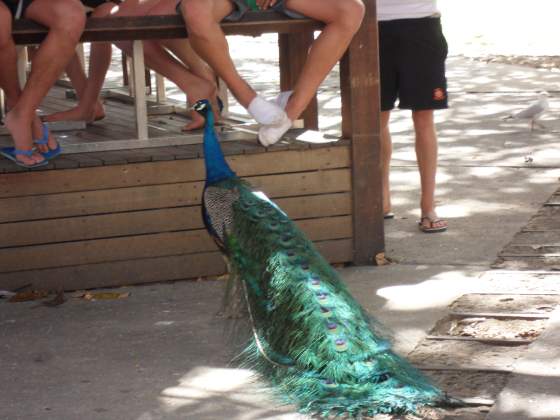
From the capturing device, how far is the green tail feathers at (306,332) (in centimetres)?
398

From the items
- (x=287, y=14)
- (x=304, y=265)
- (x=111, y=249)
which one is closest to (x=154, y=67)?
(x=287, y=14)

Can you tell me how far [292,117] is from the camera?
600 cm

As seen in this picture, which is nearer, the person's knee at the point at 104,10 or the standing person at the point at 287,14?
the standing person at the point at 287,14

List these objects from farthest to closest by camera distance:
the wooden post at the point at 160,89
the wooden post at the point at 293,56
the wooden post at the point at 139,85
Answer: the wooden post at the point at 160,89
the wooden post at the point at 293,56
the wooden post at the point at 139,85

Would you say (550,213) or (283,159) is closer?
(283,159)

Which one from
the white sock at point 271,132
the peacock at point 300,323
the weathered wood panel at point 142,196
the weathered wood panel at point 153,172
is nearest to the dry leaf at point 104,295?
the weathered wood panel at point 142,196

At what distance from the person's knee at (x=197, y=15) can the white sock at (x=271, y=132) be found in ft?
1.89

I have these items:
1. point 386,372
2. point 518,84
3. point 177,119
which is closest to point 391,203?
point 177,119

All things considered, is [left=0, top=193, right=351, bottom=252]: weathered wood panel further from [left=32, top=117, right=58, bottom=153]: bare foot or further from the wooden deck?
[left=32, top=117, right=58, bottom=153]: bare foot

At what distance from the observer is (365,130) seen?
19.6ft

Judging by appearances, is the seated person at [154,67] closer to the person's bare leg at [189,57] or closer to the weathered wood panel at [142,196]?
the person's bare leg at [189,57]

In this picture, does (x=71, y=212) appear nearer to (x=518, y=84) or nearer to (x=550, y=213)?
(x=550, y=213)

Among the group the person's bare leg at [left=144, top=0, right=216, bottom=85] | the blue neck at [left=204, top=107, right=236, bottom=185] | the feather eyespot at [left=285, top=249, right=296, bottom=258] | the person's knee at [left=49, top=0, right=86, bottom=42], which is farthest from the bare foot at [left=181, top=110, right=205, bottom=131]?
the feather eyespot at [left=285, top=249, right=296, bottom=258]

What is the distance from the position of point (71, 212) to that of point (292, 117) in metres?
1.19
